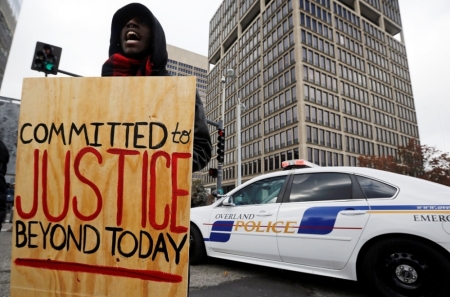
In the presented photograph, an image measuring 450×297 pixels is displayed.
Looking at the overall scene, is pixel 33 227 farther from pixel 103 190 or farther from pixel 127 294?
pixel 127 294

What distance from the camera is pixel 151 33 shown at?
149cm

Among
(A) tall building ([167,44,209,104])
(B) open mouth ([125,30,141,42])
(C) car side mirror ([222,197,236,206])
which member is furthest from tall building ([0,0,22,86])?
(A) tall building ([167,44,209,104])

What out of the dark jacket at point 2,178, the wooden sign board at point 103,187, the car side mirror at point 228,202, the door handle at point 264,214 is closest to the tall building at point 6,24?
the dark jacket at point 2,178

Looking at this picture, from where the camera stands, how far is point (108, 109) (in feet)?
3.50

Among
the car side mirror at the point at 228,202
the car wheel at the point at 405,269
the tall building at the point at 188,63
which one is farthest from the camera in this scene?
the tall building at the point at 188,63

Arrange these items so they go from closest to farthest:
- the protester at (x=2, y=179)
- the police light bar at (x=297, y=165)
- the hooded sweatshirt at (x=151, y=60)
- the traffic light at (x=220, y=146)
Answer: the hooded sweatshirt at (x=151, y=60) < the protester at (x=2, y=179) < the police light bar at (x=297, y=165) < the traffic light at (x=220, y=146)

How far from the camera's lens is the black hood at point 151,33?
1.42m

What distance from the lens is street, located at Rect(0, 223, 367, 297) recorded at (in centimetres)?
295

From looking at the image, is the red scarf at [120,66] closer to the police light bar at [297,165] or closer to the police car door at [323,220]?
the police car door at [323,220]

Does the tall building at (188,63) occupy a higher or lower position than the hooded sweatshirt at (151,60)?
higher

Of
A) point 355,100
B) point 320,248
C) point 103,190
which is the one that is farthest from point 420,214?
point 355,100

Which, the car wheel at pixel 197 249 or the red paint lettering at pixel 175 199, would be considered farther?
the car wheel at pixel 197 249

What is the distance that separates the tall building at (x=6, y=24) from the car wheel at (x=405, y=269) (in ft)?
67.4

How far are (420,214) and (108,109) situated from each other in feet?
9.78
